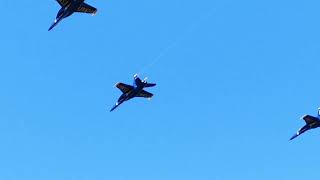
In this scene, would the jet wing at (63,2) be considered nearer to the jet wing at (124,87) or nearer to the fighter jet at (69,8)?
the fighter jet at (69,8)

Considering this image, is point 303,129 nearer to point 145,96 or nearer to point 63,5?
point 145,96

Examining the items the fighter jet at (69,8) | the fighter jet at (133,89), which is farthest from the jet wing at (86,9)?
the fighter jet at (133,89)

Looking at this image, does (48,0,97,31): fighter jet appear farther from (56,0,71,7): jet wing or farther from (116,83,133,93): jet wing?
(116,83,133,93): jet wing

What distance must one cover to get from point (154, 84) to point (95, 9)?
61.8ft

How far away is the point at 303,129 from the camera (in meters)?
121

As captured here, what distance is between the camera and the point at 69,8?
93188 mm

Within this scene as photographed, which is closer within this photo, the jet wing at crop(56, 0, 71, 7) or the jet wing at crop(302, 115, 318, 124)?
the jet wing at crop(56, 0, 71, 7)

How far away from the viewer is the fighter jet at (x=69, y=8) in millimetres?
92688

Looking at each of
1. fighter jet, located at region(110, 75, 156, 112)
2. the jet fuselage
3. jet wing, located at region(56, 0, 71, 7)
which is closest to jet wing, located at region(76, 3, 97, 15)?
the jet fuselage

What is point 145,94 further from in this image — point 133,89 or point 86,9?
point 86,9

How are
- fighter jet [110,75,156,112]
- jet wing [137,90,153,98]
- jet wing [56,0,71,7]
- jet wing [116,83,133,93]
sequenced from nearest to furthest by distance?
jet wing [56,0,71,7] → fighter jet [110,75,156,112] → jet wing [116,83,133,93] → jet wing [137,90,153,98]

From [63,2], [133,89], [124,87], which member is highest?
[63,2]

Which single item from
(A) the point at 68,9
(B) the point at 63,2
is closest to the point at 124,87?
(A) the point at 68,9

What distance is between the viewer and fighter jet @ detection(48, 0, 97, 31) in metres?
92.7
